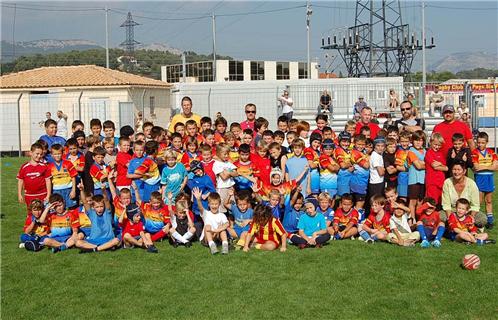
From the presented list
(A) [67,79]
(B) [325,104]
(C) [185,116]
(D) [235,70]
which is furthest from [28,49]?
(C) [185,116]

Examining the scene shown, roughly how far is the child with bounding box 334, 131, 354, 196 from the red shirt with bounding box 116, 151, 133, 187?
3355 millimetres

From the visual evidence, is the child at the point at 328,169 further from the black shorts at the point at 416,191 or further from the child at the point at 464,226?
the child at the point at 464,226

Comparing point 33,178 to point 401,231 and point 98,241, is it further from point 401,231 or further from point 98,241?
point 401,231

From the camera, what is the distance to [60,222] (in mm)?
8477

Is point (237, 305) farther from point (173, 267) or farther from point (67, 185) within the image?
point (67, 185)

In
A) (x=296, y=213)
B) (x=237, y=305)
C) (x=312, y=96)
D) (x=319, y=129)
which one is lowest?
(x=237, y=305)

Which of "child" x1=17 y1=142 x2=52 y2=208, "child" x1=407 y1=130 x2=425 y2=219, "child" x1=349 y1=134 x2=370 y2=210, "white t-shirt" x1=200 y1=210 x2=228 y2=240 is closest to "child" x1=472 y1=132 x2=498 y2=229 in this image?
"child" x1=407 y1=130 x2=425 y2=219

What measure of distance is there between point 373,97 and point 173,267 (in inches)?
664

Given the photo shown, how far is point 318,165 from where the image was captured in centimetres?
934

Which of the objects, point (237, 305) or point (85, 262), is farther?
point (85, 262)

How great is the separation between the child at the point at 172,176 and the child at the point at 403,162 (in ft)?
11.1

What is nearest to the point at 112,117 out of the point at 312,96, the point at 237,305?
the point at 312,96

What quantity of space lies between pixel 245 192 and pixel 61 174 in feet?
9.54

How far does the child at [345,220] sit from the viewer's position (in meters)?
8.85
